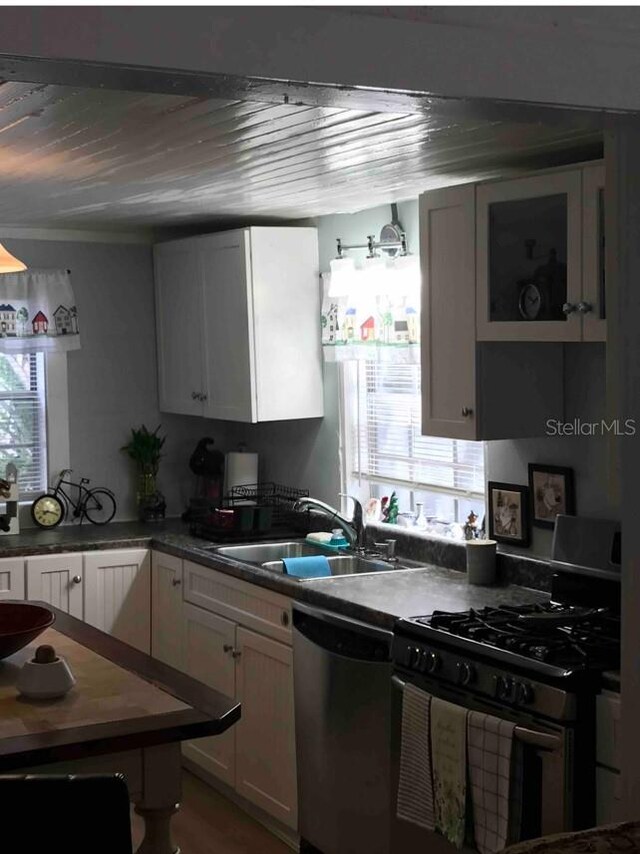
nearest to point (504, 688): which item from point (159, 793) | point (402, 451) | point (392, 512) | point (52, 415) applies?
point (159, 793)

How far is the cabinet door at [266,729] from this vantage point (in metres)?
4.17

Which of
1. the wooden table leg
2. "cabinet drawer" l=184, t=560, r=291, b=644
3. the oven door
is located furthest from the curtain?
the wooden table leg

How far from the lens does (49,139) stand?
330 cm

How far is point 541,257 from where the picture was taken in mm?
3592

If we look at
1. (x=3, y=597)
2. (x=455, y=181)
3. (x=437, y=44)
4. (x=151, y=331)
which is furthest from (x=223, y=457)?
(x=437, y=44)

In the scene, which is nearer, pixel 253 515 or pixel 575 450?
pixel 575 450

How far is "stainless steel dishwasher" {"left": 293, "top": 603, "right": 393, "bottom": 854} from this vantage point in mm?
3662

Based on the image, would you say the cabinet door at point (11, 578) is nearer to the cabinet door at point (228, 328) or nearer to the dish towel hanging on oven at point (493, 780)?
the cabinet door at point (228, 328)

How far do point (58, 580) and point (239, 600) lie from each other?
997mm

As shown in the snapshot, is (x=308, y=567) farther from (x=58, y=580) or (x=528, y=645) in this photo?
(x=528, y=645)

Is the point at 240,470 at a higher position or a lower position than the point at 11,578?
higher

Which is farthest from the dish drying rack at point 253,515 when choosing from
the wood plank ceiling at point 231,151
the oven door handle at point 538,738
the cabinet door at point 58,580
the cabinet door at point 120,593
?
the oven door handle at point 538,738

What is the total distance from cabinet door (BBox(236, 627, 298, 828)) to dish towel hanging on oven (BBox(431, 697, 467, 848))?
94 cm

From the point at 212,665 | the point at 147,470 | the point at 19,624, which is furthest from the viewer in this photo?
the point at 147,470
